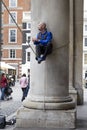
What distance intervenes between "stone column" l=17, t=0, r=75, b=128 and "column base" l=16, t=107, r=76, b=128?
0.8 inches

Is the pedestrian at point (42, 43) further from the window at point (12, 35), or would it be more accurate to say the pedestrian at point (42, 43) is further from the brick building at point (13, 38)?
the window at point (12, 35)

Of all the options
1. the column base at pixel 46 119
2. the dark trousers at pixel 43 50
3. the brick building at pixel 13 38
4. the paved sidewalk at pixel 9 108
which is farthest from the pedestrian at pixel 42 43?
the brick building at pixel 13 38

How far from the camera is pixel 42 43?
9141 mm

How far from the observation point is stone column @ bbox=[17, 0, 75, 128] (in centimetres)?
934

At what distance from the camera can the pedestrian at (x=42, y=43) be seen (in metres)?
9.13

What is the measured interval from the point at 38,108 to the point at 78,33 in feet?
28.5

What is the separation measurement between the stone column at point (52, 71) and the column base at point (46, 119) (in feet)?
0.07

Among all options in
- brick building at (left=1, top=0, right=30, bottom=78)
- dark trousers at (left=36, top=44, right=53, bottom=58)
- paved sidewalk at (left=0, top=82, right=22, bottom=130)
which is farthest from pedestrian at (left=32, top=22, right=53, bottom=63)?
brick building at (left=1, top=0, right=30, bottom=78)

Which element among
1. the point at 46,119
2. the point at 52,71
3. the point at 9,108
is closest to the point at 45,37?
the point at 52,71

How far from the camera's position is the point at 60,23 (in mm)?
9570

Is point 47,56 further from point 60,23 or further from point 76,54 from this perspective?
point 76,54

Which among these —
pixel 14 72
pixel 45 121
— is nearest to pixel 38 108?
pixel 45 121

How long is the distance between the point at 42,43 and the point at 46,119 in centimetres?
157

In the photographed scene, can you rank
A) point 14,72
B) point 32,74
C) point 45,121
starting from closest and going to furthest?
1. point 45,121
2. point 32,74
3. point 14,72
